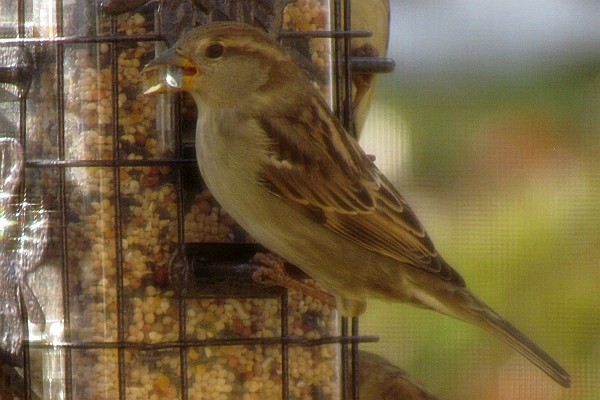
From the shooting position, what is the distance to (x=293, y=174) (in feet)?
8.52

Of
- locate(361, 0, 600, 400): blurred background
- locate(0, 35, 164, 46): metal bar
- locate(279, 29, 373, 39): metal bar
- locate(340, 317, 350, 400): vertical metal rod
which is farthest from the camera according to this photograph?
locate(361, 0, 600, 400): blurred background

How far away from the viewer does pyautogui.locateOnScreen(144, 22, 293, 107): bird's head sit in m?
2.50

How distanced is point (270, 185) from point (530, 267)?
260 cm

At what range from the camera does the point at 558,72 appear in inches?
200

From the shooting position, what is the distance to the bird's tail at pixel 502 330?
2.80 metres

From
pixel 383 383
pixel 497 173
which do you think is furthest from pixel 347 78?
pixel 497 173

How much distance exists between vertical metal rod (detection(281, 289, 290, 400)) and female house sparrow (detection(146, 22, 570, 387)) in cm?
10

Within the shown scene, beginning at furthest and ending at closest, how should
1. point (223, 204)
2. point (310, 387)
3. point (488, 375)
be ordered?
1. point (488, 375)
2. point (310, 387)
3. point (223, 204)

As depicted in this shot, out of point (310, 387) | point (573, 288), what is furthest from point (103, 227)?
point (573, 288)

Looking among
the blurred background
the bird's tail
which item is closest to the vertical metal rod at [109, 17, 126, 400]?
the bird's tail

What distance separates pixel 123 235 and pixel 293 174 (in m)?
0.35

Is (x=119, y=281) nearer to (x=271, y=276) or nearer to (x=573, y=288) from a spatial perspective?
(x=271, y=276)

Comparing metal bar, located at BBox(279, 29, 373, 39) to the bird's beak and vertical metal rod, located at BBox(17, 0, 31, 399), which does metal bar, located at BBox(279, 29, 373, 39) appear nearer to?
the bird's beak

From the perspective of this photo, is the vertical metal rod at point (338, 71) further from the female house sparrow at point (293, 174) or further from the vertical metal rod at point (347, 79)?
the female house sparrow at point (293, 174)
